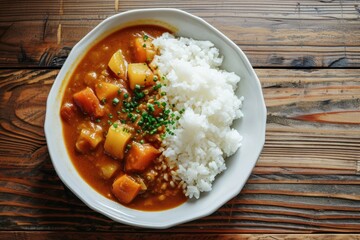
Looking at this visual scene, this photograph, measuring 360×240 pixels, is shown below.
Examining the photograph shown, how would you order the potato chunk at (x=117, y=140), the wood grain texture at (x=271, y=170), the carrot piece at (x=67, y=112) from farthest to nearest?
1. the wood grain texture at (x=271, y=170)
2. the carrot piece at (x=67, y=112)
3. the potato chunk at (x=117, y=140)

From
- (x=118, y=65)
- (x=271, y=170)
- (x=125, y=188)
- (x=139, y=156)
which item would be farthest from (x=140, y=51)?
(x=271, y=170)

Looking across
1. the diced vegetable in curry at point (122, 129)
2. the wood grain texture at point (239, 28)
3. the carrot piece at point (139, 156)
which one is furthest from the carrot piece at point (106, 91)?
the wood grain texture at point (239, 28)

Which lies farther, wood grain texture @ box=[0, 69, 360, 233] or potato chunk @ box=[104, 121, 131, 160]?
wood grain texture @ box=[0, 69, 360, 233]

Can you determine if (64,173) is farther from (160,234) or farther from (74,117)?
(160,234)

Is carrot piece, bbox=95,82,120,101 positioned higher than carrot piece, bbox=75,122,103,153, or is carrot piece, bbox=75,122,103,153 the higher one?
carrot piece, bbox=95,82,120,101

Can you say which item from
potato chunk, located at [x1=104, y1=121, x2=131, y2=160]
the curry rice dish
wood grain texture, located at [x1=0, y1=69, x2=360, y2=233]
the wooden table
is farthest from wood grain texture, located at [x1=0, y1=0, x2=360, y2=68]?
potato chunk, located at [x1=104, y1=121, x2=131, y2=160]

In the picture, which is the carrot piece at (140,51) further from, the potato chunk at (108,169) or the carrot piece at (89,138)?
the potato chunk at (108,169)

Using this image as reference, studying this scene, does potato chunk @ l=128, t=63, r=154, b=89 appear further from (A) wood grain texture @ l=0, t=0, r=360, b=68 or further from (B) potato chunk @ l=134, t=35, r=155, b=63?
(A) wood grain texture @ l=0, t=0, r=360, b=68

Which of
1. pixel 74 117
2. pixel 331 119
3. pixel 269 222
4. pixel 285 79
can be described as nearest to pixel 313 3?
pixel 285 79
